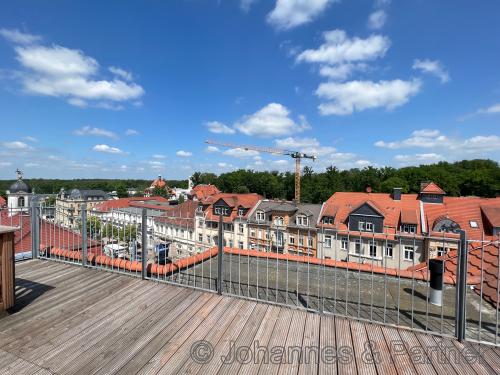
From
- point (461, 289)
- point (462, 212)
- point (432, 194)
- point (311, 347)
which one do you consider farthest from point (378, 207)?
point (311, 347)

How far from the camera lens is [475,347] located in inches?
112

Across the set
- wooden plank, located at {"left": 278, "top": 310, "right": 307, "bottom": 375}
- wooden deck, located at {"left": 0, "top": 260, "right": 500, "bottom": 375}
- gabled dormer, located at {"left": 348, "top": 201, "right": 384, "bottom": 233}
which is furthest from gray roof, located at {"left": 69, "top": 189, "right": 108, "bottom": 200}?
wooden plank, located at {"left": 278, "top": 310, "right": 307, "bottom": 375}

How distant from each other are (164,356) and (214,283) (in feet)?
6.55

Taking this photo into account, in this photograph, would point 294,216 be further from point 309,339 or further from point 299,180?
point 299,180

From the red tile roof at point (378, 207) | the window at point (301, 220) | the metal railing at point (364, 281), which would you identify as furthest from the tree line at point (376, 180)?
the metal railing at point (364, 281)

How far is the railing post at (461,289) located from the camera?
2889mm

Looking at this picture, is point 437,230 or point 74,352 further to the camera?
point 437,230

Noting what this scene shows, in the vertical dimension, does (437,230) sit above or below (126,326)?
below

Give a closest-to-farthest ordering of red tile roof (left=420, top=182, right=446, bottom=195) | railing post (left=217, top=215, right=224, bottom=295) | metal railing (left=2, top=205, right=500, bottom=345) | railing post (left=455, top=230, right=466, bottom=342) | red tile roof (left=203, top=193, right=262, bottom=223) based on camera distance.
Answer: railing post (left=455, top=230, right=466, bottom=342), metal railing (left=2, top=205, right=500, bottom=345), railing post (left=217, top=215, right=224, bottom=295), red tile roof (left=420, top=182, right=446, bottom=195), red tile roof (left=203, top=193, right=262, bottom=223)

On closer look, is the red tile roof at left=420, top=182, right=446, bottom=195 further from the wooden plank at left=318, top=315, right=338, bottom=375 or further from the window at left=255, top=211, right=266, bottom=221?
the wooden plank at left=318, top=315, right=338, bottom=375

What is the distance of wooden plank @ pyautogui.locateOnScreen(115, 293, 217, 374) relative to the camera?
250 centimetres

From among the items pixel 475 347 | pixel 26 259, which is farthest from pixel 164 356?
pixel 26 259

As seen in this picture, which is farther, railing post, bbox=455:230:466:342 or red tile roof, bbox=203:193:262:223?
red tile roof, bbox=203:193:262:223
